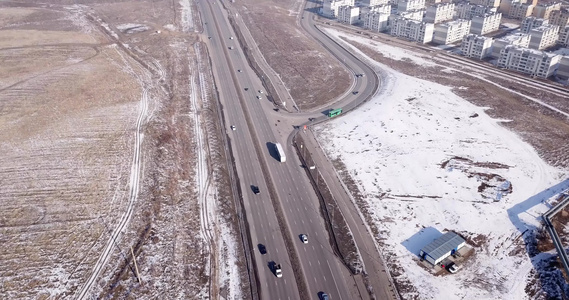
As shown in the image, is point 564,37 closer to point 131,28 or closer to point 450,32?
point 450,32

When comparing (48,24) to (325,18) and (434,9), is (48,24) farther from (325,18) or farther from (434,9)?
(434,9)

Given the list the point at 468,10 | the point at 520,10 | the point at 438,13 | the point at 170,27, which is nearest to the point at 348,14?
the point at 438,13

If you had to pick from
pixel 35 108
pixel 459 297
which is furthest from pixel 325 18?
pixel 459 297

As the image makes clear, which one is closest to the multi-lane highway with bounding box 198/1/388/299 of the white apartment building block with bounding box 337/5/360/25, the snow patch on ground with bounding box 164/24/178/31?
the snow patch on ground with bounding box 164/24/178/31

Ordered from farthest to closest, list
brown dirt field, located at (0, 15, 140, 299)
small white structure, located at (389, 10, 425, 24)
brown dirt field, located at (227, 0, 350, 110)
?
small white structure, located at (389, 10, 425, 24) → brown dirt field, located at (227, 0, 350, 110) → brown dirt field, located at (0, 15, 140, 299)

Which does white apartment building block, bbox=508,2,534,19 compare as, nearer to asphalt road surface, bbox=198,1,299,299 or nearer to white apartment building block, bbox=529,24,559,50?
white apartment building block, bbox=529,24,559,50

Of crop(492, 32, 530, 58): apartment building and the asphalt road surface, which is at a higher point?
crop(492, 32, 530, 58): apartment building
